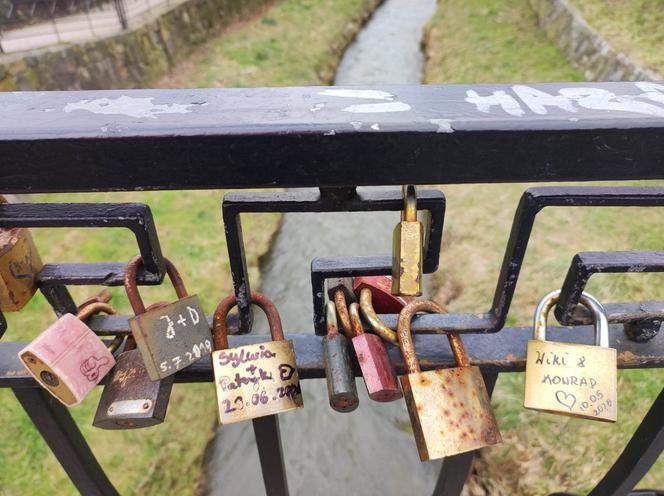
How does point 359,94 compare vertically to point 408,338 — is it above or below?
above

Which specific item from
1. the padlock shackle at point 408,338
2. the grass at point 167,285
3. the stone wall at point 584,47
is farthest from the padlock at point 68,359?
the stone wall at point 584,47

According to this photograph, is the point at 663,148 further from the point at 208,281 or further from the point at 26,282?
the point at 208,281

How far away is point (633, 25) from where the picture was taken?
857 cm

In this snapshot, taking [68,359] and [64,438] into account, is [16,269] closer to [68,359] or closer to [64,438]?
[68,359]

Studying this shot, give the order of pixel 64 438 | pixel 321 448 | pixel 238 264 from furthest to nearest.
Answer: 1. pixel 321 448
2. pixel 64 438
3. pixel 238 264

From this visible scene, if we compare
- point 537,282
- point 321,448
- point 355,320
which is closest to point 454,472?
point 355,320

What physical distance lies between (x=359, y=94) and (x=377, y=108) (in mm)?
85

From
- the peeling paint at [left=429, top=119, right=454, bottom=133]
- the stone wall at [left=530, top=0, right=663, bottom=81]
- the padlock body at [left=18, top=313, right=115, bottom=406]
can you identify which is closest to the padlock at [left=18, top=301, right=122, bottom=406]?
the padlock body at [left=18, top=313, right=115, bottom=406]

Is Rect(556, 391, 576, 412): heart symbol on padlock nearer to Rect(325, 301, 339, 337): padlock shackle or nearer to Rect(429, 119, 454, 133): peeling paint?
Rect(325, 301, 339, 337): padlock shackle

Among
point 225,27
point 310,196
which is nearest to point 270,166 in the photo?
point 310,196

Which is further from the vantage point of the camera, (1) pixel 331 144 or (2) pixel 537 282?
(2) pixel 537 282

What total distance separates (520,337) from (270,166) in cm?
71

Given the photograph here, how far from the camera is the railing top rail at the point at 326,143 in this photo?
0.72 meters

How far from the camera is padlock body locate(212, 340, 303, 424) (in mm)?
970
